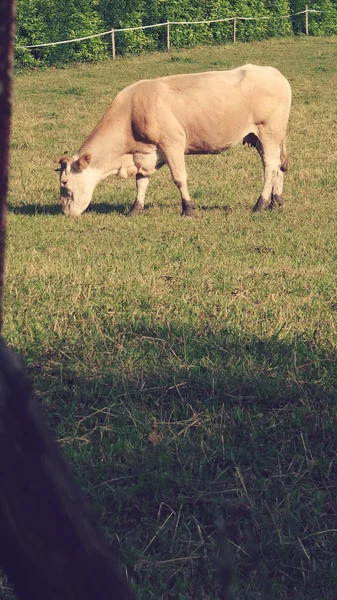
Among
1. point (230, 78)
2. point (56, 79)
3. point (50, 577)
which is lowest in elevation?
point (56, 79)

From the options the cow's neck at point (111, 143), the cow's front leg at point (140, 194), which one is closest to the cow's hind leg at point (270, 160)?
the cow's front leg at point (140, 194)

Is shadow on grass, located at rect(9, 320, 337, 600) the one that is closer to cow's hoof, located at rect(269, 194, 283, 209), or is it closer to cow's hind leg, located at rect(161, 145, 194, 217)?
cow's hind leg, located at rect(161, 145, 194, 217)

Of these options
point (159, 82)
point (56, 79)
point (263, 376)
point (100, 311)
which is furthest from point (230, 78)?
point (56, 79)

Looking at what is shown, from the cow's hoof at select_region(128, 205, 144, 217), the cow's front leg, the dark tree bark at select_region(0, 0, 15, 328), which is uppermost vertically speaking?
the dark tree bark at select_region(0, 0, 15, 328)

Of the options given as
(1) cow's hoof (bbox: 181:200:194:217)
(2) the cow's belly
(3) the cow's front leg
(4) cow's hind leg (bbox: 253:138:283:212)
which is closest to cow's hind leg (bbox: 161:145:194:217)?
(1) cow's hoof (bbox: 181:200:194:217)

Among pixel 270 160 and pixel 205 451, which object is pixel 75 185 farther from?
pixel 205 451

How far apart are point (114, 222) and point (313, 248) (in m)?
2.68

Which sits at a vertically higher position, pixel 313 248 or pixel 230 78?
pixel 230 78

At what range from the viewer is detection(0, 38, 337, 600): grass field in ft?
10.6

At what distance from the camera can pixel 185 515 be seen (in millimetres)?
3432

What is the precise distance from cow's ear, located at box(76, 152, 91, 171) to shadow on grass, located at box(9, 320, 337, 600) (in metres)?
5.63

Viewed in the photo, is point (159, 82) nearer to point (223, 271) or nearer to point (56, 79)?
point (223, 271)

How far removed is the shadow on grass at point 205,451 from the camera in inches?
124

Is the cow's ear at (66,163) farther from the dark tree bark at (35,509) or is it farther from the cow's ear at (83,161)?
the dark tree bark at (35,509)
